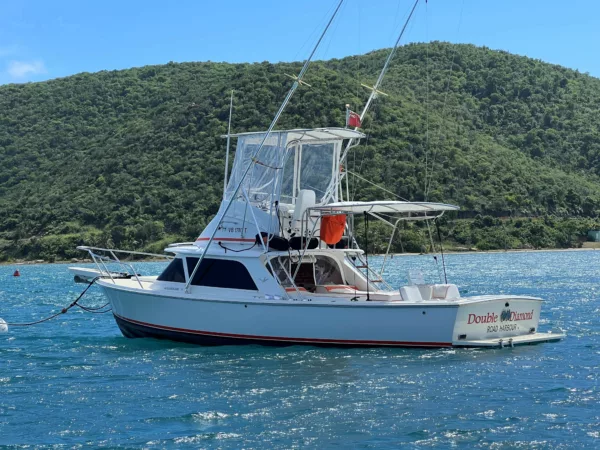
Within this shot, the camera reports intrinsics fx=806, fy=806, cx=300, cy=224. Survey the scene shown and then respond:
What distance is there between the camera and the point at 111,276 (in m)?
20.0

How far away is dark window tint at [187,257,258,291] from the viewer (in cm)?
1653

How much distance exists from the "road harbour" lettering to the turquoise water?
604 millimetres

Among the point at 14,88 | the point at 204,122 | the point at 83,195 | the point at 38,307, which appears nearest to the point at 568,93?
the point at 204,122

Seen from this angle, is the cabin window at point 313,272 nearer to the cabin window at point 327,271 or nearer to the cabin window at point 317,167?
the cabin window at point 327,271

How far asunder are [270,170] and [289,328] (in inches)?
140

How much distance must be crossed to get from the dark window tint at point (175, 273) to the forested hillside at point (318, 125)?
43.4m

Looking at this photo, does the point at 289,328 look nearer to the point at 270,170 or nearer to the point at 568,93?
the point at 270,170

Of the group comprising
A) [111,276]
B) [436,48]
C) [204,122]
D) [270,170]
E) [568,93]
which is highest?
[436,48]

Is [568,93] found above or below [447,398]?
above

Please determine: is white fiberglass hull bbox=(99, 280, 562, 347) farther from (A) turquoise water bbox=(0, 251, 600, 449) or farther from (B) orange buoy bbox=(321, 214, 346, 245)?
(B) orange buoy bbox=(321, 214, 346, 245)

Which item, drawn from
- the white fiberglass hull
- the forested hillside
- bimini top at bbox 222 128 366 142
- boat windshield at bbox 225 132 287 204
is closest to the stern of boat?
the white fiberglass hull

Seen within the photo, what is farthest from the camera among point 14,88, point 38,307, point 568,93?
point 14,88

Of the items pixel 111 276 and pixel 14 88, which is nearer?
pixel 111 276

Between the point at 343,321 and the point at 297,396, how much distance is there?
311 cm
